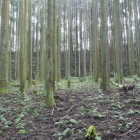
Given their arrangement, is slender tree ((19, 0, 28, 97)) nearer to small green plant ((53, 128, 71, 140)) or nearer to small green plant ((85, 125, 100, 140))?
small green plant ((53, 128, 71, 140))

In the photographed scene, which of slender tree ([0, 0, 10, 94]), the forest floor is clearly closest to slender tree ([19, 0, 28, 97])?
slender tree ([0, 0, 10, 94])

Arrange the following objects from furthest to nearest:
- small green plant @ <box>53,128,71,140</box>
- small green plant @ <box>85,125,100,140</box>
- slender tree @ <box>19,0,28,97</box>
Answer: slender tree @ <box>19,0,28,97</box>
small green plant @ <box>53,128,71,140</box>
small green plant @ <box>85,125,100,140</box>

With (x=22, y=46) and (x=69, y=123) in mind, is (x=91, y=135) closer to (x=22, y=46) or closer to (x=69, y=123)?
(x=69, y=123)

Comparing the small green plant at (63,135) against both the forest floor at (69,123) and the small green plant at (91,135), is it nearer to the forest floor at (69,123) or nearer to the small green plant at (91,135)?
the forest floor at (69,123)

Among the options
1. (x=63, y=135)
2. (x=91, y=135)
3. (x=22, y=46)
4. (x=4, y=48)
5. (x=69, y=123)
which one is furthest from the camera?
(x=22, y=46)

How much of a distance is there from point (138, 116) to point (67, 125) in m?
1.62

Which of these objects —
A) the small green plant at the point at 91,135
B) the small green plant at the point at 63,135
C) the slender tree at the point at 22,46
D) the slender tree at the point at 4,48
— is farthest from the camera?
the slender tree at the point at 22,46

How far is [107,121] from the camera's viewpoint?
3492mm

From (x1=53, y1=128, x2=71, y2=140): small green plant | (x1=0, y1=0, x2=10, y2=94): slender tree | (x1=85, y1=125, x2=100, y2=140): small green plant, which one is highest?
(x1=0, y1=0, x2=10, y2=94): slender tree

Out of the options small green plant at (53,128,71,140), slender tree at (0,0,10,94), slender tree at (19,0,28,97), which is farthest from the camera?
slender tree at (19,0,28,97)

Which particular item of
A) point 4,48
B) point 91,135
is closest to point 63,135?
point 91,135

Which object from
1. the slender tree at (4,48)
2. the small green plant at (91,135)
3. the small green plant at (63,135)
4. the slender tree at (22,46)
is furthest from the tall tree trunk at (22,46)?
the small green plant at (91,135)

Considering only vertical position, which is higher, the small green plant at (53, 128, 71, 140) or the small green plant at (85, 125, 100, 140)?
the small green plant at (85, 125, 100, 140)

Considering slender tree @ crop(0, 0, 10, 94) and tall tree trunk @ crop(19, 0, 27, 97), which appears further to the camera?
tall tree trunk @ crop(19, 0, 27, 97)
